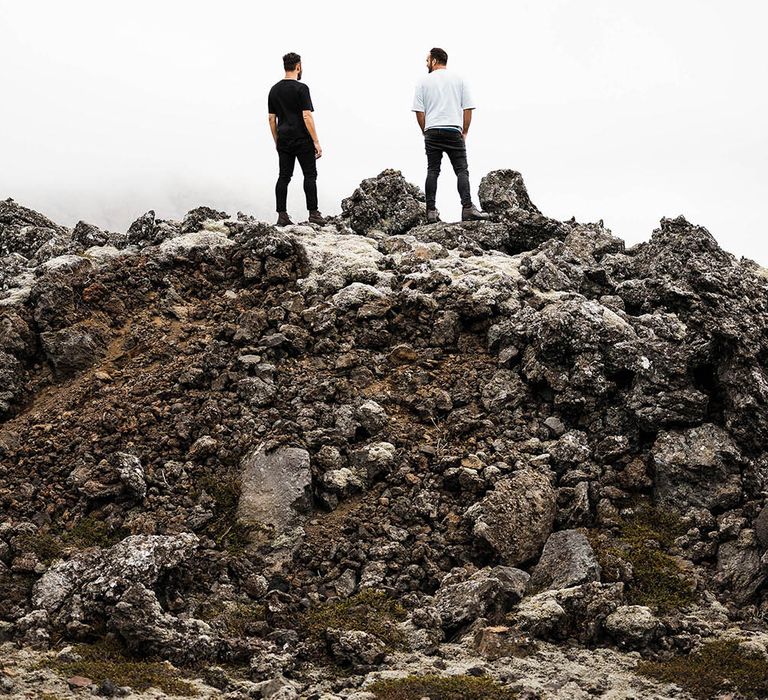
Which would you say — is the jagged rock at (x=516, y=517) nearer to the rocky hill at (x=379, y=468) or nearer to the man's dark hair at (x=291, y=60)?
the rocky hill at (x=379, y=468)

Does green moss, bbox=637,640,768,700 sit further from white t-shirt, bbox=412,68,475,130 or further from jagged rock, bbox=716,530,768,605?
white t-shirt, bbox=412,68,475,130

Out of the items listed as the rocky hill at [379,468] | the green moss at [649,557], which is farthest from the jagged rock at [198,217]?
the green moss at [649,557]

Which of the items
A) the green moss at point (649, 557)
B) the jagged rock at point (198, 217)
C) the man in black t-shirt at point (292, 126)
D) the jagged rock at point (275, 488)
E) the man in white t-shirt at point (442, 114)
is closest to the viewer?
the green moss at point (649, 557)

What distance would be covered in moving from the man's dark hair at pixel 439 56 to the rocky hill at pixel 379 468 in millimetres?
4530

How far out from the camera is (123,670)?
30.7 ft

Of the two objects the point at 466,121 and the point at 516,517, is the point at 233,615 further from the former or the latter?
the point at 466,121

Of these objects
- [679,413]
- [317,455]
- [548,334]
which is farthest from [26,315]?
[679,413]

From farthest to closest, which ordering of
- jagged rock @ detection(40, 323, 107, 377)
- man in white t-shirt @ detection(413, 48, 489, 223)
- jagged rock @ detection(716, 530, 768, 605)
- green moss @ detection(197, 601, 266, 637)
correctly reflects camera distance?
man in white t-shirt @ detection(413, 48, 489, 223)
jagged rock @ detection(40, 323, 107, 377)
jagged rock @ detection(716, 530, 768, 605)
green moss @ detection(197, 601, 266, 637)

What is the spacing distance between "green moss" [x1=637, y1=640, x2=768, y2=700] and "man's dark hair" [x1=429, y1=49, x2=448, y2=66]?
47.5 ft

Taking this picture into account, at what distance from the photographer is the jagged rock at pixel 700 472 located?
12.4m

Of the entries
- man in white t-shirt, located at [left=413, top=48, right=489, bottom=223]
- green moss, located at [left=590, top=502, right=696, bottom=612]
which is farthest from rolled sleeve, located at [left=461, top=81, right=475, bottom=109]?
green moss, located at [left=590, top=502, right=696, bottom=612]

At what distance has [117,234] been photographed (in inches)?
768

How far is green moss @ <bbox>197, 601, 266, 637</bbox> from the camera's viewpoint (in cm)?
1043

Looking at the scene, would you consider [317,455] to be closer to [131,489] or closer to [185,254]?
[131,489]
